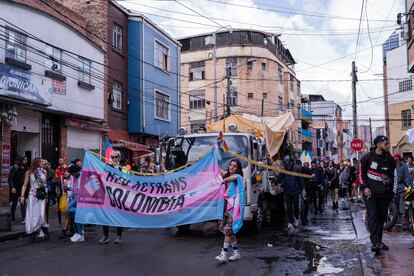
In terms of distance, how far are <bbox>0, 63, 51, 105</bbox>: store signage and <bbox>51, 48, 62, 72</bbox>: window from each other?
4.09 ft

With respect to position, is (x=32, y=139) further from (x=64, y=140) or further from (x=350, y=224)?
(x=350, y=224)

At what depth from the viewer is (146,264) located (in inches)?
309

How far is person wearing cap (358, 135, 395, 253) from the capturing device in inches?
318

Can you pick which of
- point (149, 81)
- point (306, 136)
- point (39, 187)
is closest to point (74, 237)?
point (39, 187)

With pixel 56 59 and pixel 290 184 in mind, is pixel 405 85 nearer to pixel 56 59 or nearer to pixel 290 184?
pixel 56 59

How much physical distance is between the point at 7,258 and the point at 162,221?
306 centimetres

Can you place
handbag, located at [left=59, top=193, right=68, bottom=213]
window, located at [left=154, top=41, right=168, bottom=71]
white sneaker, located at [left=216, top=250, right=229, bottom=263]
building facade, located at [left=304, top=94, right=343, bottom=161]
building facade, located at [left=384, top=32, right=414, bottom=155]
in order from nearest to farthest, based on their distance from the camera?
white sneaker, located at [left=216, top=250, right=229, bottom=263] < handbag, located at [left=59, top=193, right=68, bottom=213] < window, located at [left=154, top=41, right=168, bottom=71] < building facade, located at [left=384, top=32, right=414, bottom=155] < building facade, located at [left=304, top=94, right=343, bottom=161]

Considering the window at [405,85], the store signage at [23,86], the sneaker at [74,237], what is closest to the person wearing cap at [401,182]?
the sneaker at [74,237]

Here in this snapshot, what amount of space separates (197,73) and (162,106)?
21437 millimetres

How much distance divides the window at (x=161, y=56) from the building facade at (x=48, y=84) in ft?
20.2

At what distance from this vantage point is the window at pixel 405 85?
136 ft

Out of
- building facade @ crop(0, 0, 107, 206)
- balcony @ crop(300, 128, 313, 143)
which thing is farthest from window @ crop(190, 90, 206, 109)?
building facade @ crop(0, 0, 107, 206)

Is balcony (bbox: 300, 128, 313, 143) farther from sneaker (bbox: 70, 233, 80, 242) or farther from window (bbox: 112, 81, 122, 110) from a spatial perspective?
sneaker (bbox: 70, 233, 80, 242)

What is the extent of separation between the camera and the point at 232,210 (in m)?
8.09
